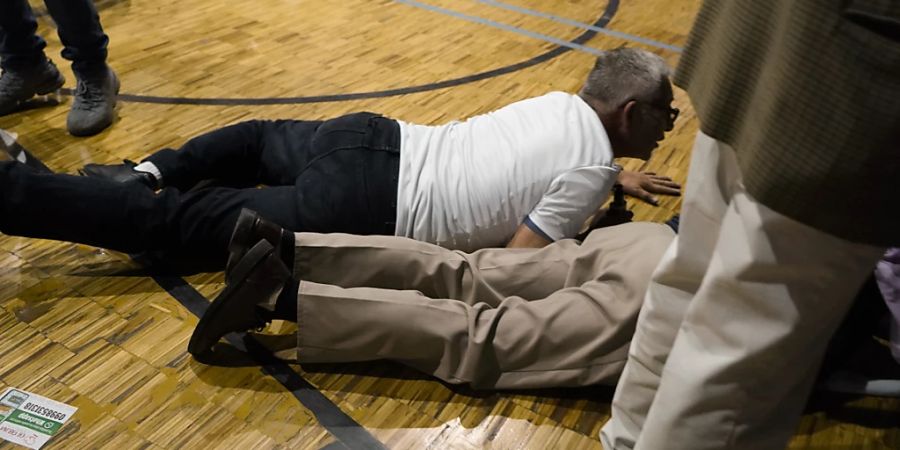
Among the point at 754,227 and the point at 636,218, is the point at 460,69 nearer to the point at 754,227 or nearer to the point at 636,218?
the point at 636,218

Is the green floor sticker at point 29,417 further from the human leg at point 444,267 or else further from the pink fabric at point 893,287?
the pink fabric at point 893,287

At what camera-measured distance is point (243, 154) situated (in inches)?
59.8

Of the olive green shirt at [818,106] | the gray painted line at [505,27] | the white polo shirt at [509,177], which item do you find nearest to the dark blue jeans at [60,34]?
the white polo shirt at [509,177]

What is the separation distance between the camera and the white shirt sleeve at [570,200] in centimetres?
125

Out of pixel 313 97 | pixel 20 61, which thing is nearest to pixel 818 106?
pixel 313 97

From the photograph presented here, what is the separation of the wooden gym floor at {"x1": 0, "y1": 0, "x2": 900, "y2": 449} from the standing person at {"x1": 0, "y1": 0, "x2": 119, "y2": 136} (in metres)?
0.06

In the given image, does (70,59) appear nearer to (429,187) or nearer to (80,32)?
(80,32)

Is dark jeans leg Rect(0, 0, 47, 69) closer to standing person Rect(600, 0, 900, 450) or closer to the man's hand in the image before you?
the man's hand

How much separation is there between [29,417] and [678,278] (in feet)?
3.42

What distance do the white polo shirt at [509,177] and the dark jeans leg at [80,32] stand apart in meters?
1.16

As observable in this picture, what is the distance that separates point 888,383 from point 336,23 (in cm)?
232

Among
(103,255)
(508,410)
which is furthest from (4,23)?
(508,410)

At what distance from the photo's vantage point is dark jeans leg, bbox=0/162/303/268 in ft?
4.01

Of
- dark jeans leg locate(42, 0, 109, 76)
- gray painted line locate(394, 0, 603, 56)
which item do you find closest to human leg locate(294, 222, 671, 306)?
dark jeans leg locate(42, 0, 109, 76)
